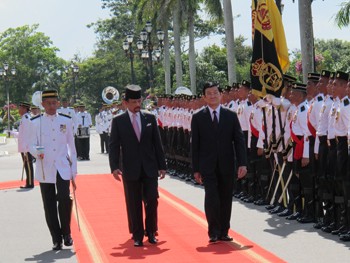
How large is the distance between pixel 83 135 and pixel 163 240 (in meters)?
22.0

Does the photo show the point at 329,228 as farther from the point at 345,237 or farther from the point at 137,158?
the point at 137,158

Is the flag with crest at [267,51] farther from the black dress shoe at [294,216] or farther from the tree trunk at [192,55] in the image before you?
the tree trunk at [192,55]

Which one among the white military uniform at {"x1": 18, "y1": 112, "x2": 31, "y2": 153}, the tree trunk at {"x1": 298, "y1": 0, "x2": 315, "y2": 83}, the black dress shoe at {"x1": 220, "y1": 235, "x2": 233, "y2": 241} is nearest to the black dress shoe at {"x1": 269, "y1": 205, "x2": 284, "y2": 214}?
the black dress shoe at {"x1": 220, "y1": 235, "x2": 233, "y2": 241}

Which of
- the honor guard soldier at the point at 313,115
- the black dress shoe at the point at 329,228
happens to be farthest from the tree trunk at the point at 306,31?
the black dress shoe at the point at 329,228

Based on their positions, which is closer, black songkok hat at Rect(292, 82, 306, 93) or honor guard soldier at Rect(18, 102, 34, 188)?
black songkok hat at Rect(292, 82, 306, 93)

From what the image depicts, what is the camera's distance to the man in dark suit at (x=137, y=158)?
1069 cm

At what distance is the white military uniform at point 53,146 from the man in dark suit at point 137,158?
1.98ft

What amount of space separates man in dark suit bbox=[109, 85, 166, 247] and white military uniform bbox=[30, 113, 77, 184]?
1.98 ft

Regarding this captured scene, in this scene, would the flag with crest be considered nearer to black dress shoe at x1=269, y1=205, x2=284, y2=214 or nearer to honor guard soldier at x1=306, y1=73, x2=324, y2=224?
black dress shoe at x1=269, y1=205, x2=284, y2=214

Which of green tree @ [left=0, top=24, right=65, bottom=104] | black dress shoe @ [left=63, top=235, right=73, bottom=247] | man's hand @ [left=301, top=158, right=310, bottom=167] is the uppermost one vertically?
green tree @ [left=0, top=24, right=65, bottom=104]

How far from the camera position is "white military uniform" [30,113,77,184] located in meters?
10.7

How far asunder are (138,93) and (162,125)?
12.8m

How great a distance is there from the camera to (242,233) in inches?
447

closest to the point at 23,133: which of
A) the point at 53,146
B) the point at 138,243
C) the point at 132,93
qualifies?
the point at 53,146
